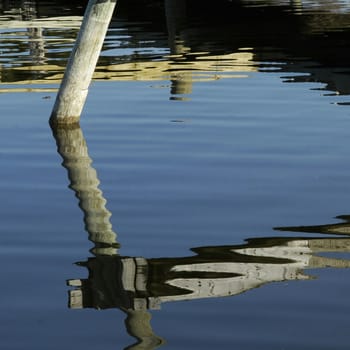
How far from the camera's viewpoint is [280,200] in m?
7.54

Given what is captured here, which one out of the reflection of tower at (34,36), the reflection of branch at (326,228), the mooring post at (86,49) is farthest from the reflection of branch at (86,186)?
the reflection of tower at (34,36)

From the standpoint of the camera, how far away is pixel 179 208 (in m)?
7.32

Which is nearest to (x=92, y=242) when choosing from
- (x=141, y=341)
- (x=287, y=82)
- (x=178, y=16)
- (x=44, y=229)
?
(x=44, y=229)

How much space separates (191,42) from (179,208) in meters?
12.0

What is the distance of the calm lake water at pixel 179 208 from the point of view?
16.7ft

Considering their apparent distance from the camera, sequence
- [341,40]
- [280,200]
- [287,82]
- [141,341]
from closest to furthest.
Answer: [141,341], [280,200], [287,82], [341,40]

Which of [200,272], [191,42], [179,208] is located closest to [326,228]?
[179,208]

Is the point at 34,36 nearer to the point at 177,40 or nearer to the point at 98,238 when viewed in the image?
the point at 177,40

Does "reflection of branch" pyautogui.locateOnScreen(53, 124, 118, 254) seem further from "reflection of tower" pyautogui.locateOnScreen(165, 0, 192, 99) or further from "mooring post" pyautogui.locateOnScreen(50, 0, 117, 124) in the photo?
"reflection of tower" pyautogui.locateOnScreen(165, 0, 192, 99)

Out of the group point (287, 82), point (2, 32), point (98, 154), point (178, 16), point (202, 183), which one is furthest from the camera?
point (178, 16)

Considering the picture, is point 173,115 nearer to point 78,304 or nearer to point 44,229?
point 44,229

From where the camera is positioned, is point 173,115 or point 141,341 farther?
point 173,115

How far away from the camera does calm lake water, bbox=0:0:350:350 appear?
16.7 ft

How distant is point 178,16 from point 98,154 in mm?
15124
